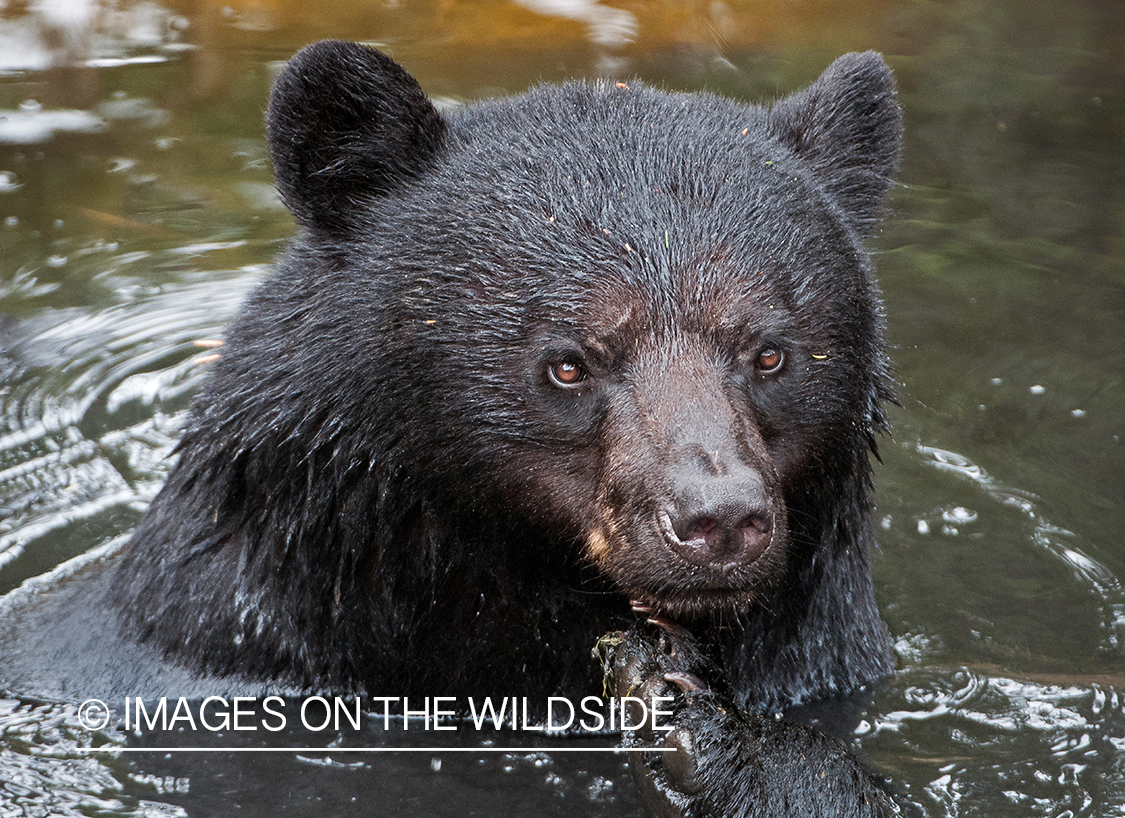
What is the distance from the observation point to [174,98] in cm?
1039

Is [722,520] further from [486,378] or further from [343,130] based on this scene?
[343,130]

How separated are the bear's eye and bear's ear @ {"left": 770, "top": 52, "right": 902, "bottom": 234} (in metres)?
1.15

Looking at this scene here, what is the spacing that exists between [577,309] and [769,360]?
575mm

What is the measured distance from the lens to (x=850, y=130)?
4617mm

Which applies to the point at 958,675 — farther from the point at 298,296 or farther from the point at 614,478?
the point at 298,296

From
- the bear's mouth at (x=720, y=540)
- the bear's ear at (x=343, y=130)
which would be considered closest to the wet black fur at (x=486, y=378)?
the bear's ear at (x=343, y=130)

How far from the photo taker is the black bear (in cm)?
384

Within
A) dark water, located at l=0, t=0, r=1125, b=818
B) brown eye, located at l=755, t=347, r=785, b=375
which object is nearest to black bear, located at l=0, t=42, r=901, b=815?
brown eye, located at l=755, t=347, r=785, b=375

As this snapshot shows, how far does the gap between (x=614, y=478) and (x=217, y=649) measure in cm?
163

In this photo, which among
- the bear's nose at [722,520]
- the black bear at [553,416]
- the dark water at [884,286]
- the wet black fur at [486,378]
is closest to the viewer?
the bear's nose at [722,520]

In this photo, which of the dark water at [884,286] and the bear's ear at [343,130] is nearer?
the bear's ear at [343,130]

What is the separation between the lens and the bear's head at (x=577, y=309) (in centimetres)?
384

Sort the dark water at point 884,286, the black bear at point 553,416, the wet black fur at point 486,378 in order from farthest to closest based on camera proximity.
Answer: the dark water at point 884,286
the wet black fur at point 486,378
the black bear at point 553,416

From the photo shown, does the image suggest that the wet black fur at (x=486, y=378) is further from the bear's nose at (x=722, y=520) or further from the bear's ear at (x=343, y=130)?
the bear's nose at (x=722, y=520)
